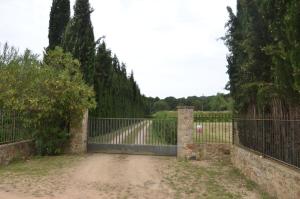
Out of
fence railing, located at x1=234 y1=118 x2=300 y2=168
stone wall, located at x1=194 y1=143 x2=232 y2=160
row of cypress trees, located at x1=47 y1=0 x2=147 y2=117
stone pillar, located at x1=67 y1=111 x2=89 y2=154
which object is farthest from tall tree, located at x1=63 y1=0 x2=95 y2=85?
fence railing, located at x1=234 y1=118 x2=300 y2=168

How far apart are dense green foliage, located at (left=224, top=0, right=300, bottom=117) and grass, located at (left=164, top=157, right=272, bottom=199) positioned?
218 cm

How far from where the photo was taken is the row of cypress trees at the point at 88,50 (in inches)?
676

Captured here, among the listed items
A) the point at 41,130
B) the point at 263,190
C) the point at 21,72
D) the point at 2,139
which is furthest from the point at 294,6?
the point at 21,72

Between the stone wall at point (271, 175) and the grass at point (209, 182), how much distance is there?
0.23m

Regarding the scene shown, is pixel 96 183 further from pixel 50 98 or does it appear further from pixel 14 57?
pixel 14 57

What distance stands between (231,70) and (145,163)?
4914 mm

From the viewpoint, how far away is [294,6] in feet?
20.5

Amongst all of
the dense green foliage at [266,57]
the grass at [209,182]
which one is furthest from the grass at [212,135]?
the dense green foliage at [266,57]

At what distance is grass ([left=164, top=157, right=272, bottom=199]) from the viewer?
826 cm

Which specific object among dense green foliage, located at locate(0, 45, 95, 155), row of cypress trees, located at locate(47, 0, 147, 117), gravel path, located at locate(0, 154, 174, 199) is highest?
row of cypress trees, located at locate(47, 0, 147, 117)

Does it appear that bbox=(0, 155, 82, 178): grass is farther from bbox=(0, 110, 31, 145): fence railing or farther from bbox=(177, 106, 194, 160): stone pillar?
bbox=(177, 106, 194, 160): stone pillar

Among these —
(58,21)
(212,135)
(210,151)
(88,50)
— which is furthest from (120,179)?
(58,21)

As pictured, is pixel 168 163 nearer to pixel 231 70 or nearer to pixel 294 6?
pixel 231 70

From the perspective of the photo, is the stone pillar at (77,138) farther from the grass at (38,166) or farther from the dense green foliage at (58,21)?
the dense green foliage at (58,21)
